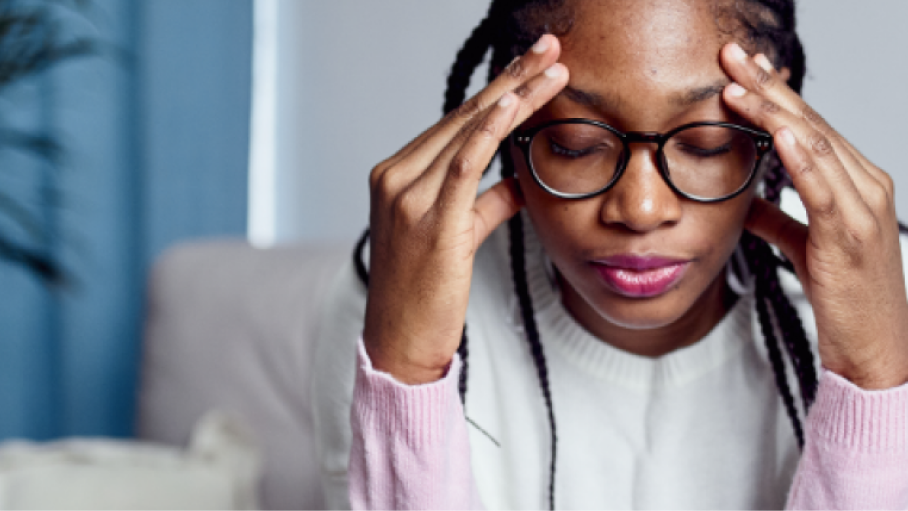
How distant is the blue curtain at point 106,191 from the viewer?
2230mm

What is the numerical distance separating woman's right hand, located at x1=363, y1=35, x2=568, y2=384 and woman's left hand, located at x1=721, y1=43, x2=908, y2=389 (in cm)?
22

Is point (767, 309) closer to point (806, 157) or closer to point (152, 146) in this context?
point (806, 157)

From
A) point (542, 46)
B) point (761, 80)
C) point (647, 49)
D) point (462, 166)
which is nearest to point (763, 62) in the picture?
point (761, 80)

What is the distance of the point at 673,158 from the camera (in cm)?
88

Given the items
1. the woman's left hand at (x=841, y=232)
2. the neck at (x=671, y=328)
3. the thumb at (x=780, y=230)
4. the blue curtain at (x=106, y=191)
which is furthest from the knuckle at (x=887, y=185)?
the blue curtain at (x=106, y=191)

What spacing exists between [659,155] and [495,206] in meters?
0.24

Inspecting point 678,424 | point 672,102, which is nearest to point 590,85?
point 672,102

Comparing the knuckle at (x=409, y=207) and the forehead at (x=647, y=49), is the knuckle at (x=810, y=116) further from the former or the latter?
the knuckle at (x=409, y=207)

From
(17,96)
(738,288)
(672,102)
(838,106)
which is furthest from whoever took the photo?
(17,96)

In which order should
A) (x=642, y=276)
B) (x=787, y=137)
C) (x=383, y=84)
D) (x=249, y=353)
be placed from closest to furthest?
1. (x=787, y=137)
2. (x=642, y=276)
3. (x=249, y=353)
4. (x=383, y=84)

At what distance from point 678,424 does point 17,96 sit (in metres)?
1.95

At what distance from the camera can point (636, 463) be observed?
1.16 meters

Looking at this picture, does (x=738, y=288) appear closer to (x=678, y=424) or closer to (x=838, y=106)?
(x=678, y=424)


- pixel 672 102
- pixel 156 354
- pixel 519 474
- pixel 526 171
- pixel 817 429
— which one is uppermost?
pixel 672 102
